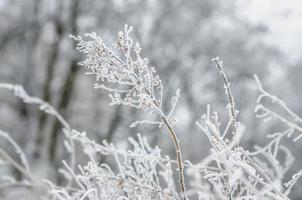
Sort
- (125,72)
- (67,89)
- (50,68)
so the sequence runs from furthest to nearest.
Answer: (67,89) → (50,68) → (125,72)

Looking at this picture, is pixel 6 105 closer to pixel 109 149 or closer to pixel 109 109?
pixel 109 109

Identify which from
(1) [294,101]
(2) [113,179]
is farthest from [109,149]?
(1) [294,101]

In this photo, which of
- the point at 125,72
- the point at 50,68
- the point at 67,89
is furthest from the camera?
the point at 67,89

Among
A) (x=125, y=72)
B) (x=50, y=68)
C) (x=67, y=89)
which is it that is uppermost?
(x=50, y=68)

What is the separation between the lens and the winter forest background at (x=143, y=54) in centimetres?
1578

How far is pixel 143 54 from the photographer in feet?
57.7

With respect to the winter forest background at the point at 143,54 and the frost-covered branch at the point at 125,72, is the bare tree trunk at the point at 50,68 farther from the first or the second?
the frost-covered branch at the point at 125,72

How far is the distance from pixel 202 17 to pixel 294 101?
9349mm

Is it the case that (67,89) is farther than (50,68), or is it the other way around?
(67,89)

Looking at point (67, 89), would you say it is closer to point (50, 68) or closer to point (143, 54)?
point (50, 68)

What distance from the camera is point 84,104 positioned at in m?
23.3

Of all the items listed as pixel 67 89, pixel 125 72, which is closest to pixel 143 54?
pixel 67 89

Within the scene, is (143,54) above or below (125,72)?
above

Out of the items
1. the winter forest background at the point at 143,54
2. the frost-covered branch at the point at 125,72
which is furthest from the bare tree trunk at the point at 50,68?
the frost-covered branch at the point at 125,72
